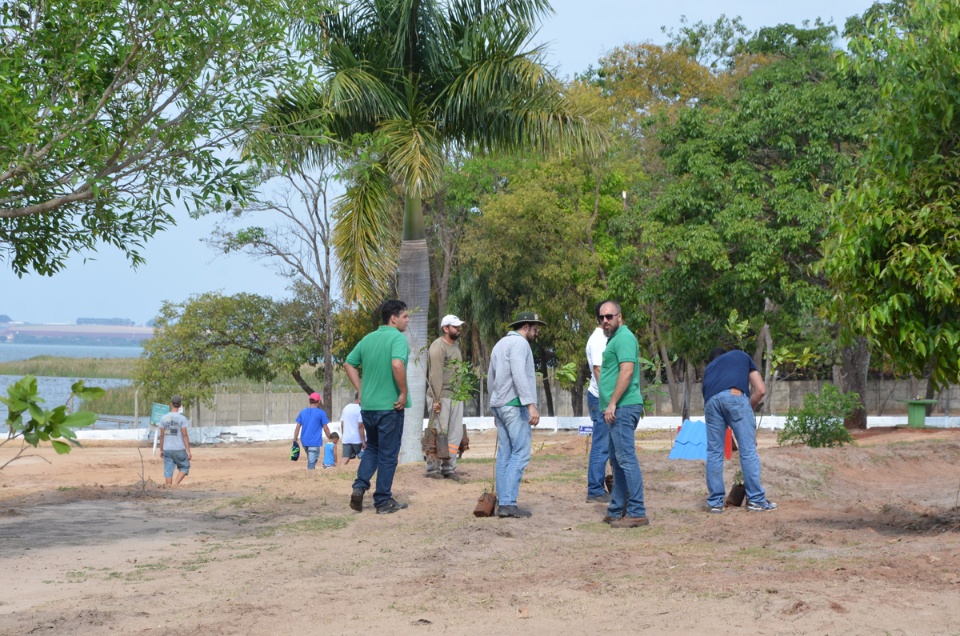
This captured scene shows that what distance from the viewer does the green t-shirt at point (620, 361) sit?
29.1 feet

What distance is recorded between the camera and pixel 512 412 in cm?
954

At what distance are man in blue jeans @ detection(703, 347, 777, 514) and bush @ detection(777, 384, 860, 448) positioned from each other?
7274 mm

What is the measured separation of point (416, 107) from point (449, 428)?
5.05 meters

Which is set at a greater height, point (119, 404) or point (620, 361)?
point (620, 361)

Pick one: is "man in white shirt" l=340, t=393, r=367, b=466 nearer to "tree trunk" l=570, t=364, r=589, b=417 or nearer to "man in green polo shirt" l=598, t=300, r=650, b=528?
"man in green polo shirt" l=598, t=300, r=650, b=528

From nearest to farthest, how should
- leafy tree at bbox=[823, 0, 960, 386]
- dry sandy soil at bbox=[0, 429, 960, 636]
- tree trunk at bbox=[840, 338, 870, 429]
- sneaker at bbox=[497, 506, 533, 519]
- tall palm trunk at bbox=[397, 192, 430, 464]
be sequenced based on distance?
1. dry sandy soil at bbox=[0, 429, 960, 636]
2. leafy tree at bbox=[823, 0, 960, 386]
3. sneaker at bbox=[497, 506, 533, 519]
4. tall palm trunk at bbox=[397, 192, 430, 464]
5. tree trunk at bbox=[840, 338, 870, 429]

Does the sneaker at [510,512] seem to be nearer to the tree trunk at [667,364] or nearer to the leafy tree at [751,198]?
the leafy tree at [751,198]

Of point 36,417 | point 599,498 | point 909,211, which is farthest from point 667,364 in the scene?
point 36,417

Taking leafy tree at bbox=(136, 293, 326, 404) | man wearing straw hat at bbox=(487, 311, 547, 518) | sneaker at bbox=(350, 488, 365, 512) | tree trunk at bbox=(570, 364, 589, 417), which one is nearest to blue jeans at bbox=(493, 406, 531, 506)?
man wearing straw hat at bbox=(487, 311, 547, 518)

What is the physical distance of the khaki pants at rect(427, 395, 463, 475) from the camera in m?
12.2

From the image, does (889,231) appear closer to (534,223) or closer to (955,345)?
(955,345)

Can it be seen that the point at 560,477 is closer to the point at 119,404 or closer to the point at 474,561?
the point at 474,561

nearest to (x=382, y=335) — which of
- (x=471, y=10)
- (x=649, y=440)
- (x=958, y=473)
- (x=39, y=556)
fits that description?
(x=39, y=556)

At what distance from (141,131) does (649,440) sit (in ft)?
68.4
